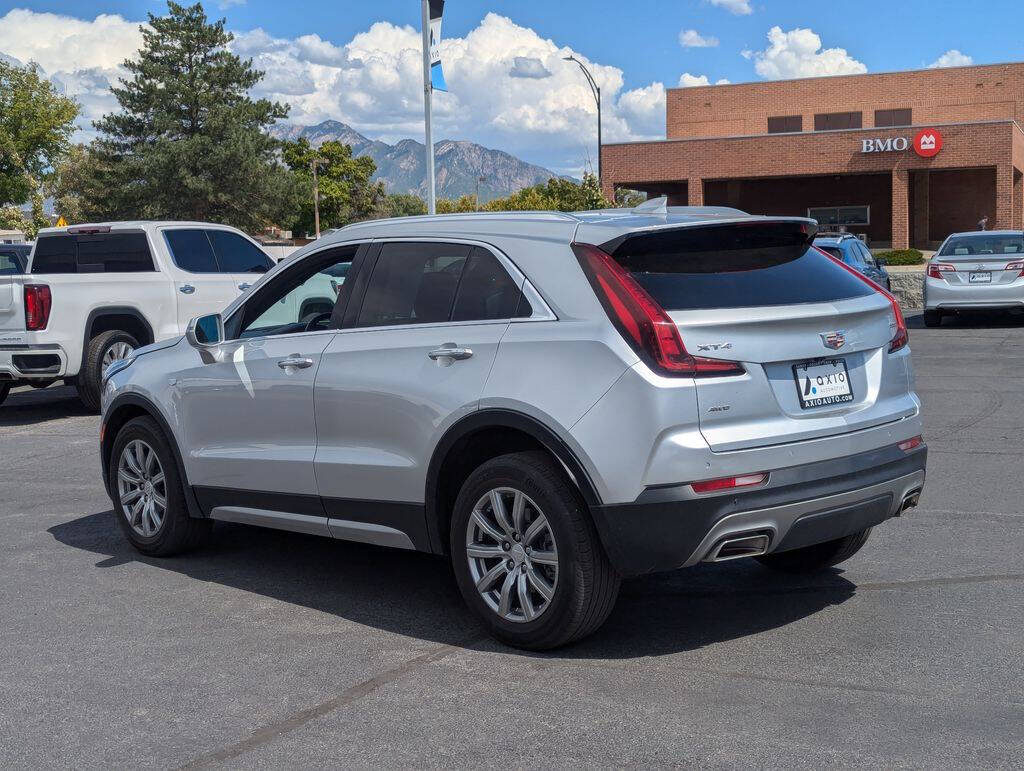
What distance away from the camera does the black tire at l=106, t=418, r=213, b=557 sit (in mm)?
6754

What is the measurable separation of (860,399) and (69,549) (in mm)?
4644

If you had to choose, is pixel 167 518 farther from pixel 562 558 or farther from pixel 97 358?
pixel 97 358

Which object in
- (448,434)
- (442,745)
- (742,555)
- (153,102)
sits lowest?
(442,745)

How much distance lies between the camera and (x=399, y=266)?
575 cm

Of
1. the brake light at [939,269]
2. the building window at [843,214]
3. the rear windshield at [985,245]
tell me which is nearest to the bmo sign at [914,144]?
the building window at [843,214]

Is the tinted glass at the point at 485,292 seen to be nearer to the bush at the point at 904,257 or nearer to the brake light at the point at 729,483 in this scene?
the brake light at the point at 729,483

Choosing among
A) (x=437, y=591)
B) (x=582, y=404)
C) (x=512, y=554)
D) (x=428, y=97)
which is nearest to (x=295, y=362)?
(x=437, y=591)

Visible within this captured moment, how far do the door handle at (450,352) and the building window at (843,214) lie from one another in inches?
2001

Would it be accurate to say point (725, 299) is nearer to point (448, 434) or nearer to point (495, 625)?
Result: point (448, 434)

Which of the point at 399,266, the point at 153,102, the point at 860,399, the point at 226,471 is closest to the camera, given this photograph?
the point at 860,399

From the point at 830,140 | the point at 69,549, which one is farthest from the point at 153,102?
the point at 69,549

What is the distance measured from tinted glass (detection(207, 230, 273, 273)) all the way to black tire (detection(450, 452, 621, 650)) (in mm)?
10325

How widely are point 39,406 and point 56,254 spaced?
186 cm

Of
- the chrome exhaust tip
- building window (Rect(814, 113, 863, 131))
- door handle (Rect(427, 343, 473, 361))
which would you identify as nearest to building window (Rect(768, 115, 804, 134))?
building window (Rect(814, 113, 863, 131))
